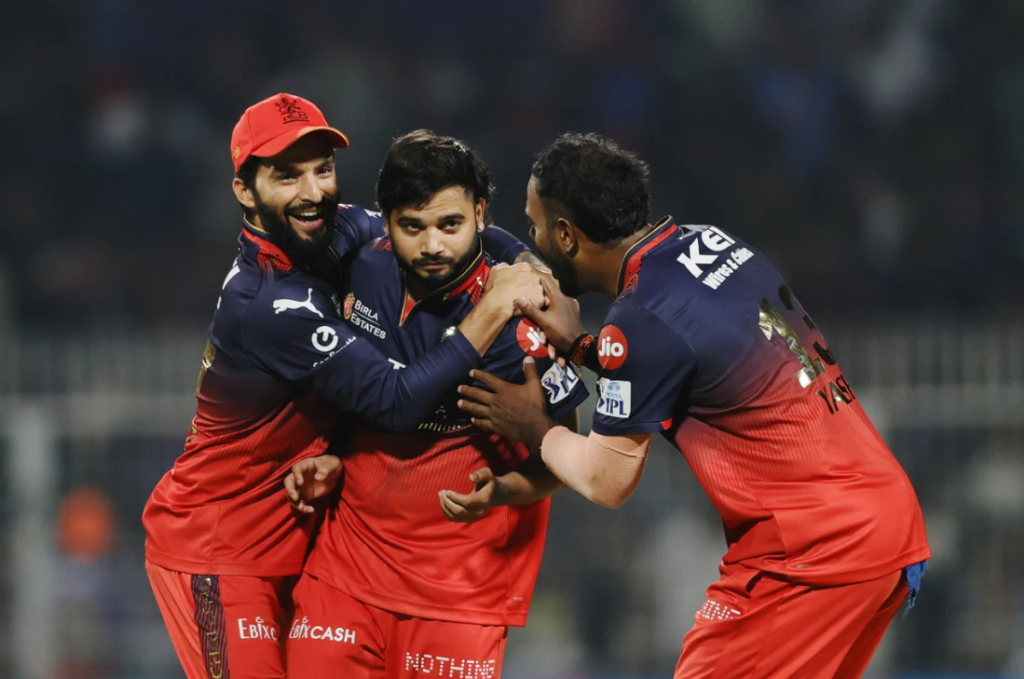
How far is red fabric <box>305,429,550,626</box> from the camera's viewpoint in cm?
444

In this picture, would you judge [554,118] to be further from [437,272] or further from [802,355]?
[802,355]

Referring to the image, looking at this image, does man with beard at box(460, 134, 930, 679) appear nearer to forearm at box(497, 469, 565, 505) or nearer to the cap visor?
forearm at box(497, 469, 565, 505)

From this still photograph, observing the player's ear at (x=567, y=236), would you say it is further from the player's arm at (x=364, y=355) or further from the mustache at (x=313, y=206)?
the mustache at (x=313, y=206)

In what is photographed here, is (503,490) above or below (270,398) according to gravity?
below

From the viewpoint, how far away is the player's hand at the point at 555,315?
4.31m

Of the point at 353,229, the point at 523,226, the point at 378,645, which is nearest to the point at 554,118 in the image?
the point at 523,226

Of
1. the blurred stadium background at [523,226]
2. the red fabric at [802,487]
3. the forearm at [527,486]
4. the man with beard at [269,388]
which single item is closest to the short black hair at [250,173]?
the man with beard at [269,388]

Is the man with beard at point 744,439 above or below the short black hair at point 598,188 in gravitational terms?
below

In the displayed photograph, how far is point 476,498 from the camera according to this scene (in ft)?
14.0

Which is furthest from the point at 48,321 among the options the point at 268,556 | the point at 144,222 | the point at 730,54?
the point at 268,556

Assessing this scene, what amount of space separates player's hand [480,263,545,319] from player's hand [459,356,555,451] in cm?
23

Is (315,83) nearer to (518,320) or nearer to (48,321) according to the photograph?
(48,321)

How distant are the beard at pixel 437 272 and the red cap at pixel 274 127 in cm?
51

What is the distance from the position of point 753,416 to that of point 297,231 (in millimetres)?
1617
